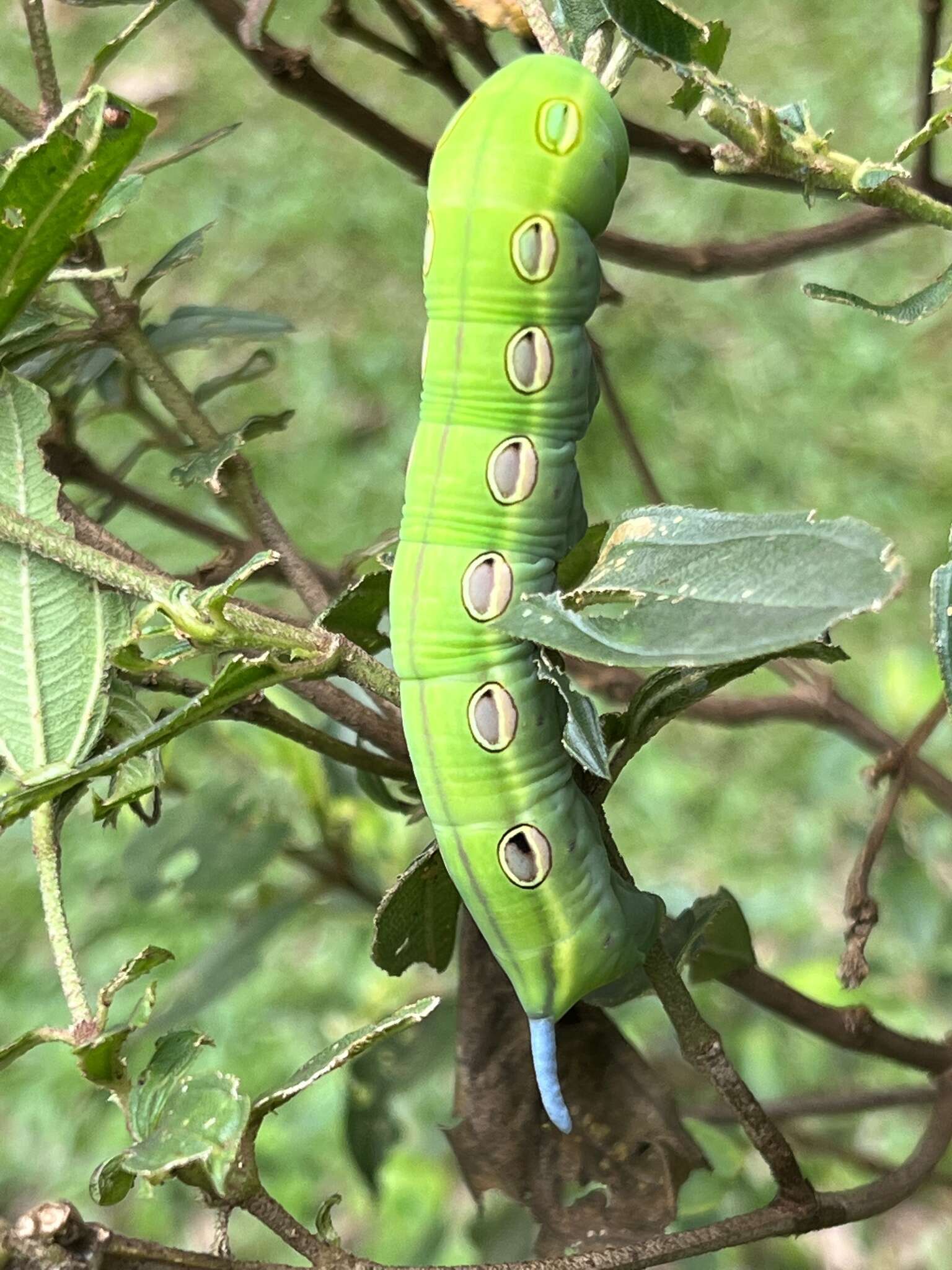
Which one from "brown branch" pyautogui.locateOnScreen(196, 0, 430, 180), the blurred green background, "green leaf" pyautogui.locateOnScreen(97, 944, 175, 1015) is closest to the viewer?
"green leaf" pyautogui.locateOnScreen(97, 944, 175, 1015)

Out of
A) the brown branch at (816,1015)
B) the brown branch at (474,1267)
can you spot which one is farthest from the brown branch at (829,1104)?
the brown branch at (474,1267)

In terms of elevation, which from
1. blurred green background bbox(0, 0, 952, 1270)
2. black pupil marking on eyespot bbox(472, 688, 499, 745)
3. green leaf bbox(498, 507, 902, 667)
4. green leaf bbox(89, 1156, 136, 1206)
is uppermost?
green leaf bbox(498, 507, 902, 667)

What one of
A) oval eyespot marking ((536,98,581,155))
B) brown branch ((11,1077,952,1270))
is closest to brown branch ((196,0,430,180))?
oval eyespot marking ((536,98,581,155))

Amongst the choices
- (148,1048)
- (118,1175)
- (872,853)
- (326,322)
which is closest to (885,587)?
(118,1175)

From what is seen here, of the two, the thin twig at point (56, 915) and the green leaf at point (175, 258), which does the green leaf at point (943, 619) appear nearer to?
the thin twig at point (56, 915)

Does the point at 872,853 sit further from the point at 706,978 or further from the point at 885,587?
the point at 885,587

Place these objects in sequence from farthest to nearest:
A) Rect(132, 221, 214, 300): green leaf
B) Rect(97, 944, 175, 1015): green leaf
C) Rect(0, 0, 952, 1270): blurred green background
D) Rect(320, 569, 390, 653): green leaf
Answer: Rect(0, 0, 952, 1270): blurred green background
Rect(132, 221, 214, 300): green leaf
Rect(320, 569, 390, 653): green leaf
Rect(97, 944, 175, 1015): green leaf

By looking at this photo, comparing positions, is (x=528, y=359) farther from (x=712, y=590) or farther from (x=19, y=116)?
(x=19, y=116)

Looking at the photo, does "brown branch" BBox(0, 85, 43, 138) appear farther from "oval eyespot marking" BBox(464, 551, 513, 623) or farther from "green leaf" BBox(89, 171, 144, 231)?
"oval eyespot marking" BBox(464, 551, 513, 623)
